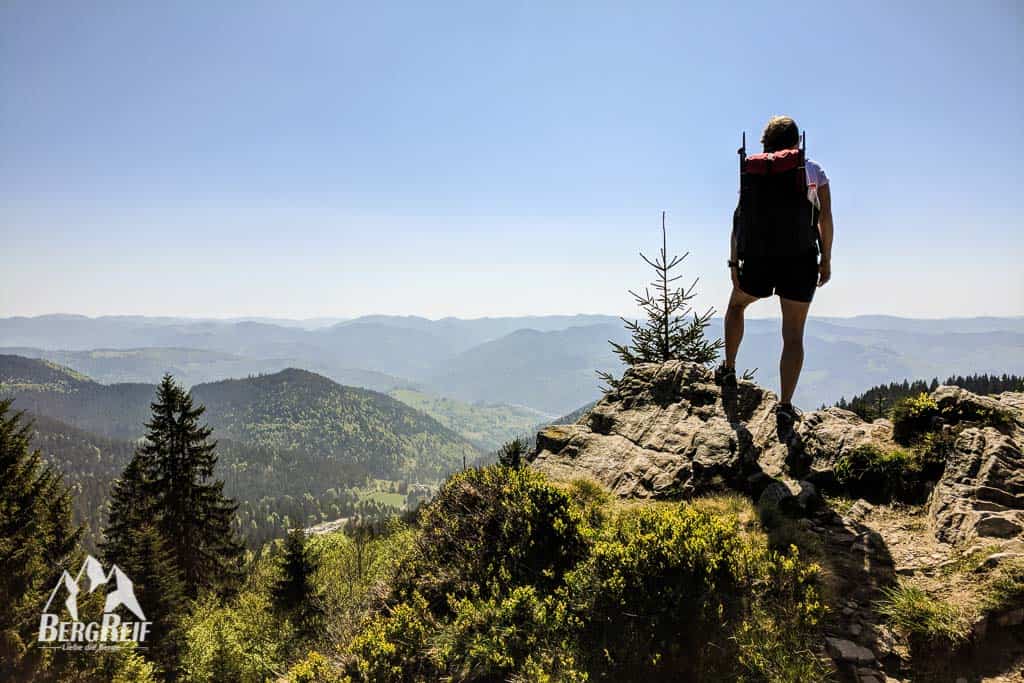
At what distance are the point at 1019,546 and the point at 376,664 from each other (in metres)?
6.68

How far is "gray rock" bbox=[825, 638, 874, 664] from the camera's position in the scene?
3.98m

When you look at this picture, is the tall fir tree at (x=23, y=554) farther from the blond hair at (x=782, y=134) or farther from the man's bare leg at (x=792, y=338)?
the blond hair at (x=782, y=134)

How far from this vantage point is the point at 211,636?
25391 mm

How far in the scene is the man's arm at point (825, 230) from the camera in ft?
20.8

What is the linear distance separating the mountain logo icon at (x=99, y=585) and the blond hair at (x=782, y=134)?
29097mm

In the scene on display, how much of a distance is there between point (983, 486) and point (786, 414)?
2.80 meters

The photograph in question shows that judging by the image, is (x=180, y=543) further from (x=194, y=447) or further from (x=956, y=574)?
(x=956, y=574)

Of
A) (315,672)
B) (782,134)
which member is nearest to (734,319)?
(782,134)

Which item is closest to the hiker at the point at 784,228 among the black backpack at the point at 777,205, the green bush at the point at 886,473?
the black backpack at the point at 777,205

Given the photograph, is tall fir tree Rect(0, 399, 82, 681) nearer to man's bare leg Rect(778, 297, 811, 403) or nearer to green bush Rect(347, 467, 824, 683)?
green bush Rect(347, 467, 824, 683)

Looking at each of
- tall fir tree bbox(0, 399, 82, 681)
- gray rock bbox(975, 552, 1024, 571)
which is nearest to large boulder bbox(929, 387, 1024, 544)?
gray rock bbox(975, 552, 1024, 571)

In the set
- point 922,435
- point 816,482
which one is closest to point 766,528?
point 816,482

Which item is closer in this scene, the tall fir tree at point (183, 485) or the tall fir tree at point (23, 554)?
the tall fir tree at point (23, 554)

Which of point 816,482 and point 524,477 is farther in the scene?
point 816,482
